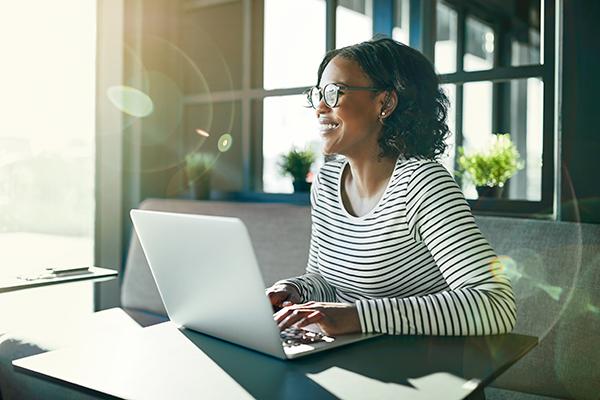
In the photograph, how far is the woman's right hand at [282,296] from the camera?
54.3 inches

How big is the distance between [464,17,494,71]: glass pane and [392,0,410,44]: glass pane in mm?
2386

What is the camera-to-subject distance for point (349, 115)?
1.59 m

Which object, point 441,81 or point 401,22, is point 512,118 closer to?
point 401,22

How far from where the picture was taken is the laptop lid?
966 mm

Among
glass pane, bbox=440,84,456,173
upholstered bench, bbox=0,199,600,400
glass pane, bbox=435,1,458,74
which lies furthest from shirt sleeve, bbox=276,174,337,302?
glass pane, bbox=435,1,458,74

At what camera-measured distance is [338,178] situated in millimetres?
1704

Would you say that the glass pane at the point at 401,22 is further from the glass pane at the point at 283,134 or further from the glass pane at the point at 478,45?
the glass pane at the point at 478,45

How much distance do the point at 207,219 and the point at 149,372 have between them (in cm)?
26

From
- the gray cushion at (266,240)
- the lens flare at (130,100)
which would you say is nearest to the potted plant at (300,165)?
the gray cushion at (266,240)

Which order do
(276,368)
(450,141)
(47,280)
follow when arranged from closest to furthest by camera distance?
(276,368) < (47,280) < (450,141)

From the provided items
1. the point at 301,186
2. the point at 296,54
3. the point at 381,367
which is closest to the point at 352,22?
the point at 296,54

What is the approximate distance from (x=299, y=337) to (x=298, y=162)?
1.79 meters

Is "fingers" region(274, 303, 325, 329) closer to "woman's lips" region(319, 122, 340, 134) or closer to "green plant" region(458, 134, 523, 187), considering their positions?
"woman's lips" region(319, 122, 340, 134)

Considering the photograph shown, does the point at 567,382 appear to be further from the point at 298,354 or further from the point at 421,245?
the point at 298,354
